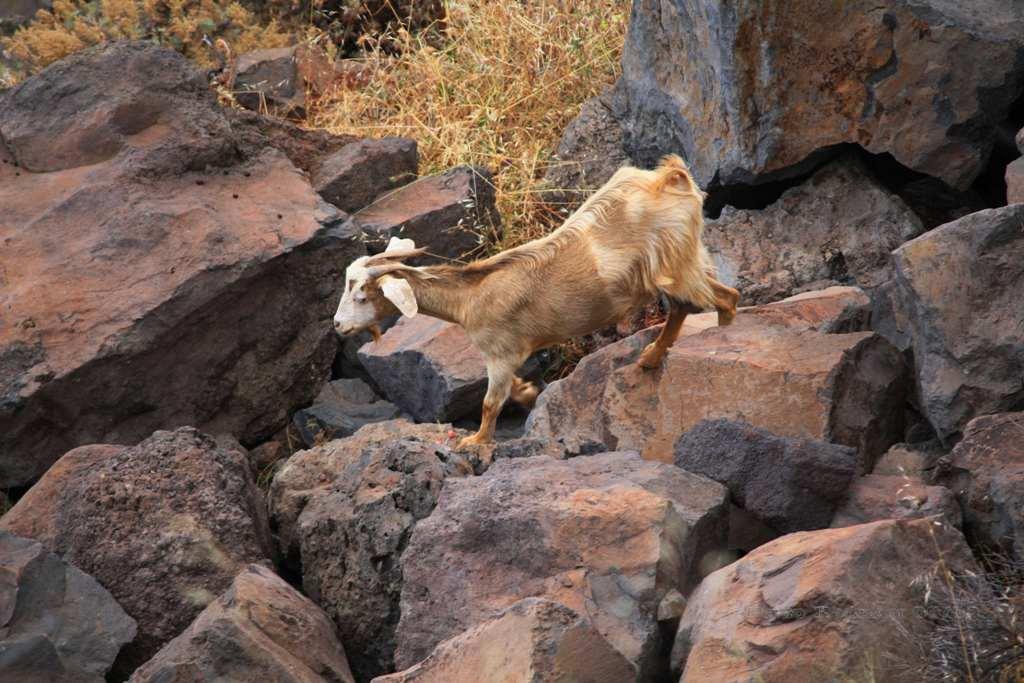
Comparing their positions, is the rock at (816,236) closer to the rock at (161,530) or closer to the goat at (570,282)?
the goat at (570,282)

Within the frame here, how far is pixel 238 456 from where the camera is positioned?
615cm

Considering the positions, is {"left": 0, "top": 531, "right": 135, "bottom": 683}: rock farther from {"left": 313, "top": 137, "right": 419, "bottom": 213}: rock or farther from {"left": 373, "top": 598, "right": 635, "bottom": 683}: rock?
{"left": 313, "top": 137, "right": 419, "bottom": 213}: rock

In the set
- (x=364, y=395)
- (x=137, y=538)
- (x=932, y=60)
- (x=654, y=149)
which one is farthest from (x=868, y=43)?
(x=137, y=538)

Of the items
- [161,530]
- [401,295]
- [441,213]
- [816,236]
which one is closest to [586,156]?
[441,213]

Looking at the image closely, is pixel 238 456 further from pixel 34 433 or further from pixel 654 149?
pixel 654 149

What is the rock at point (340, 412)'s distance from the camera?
26.4 feet

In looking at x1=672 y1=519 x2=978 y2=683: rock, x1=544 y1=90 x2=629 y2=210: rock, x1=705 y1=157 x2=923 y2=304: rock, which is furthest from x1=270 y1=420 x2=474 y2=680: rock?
x1=544 y1=90 x2=629 y2=210: rock

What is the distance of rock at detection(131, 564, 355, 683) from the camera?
4715 mm

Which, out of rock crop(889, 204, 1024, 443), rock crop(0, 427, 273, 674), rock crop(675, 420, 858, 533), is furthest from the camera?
rock crop(889, 204, 1024, 443)

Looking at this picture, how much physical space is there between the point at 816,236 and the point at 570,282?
6.62 feet

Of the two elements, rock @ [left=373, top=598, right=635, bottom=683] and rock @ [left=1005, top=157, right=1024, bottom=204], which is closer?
rock @ [left=373, top=598, right=635, bottom=683]

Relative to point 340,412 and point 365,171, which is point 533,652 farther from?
point 365,171

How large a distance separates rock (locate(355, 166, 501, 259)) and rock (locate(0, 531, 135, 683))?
3708 mm

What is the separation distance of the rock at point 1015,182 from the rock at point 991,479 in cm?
151
